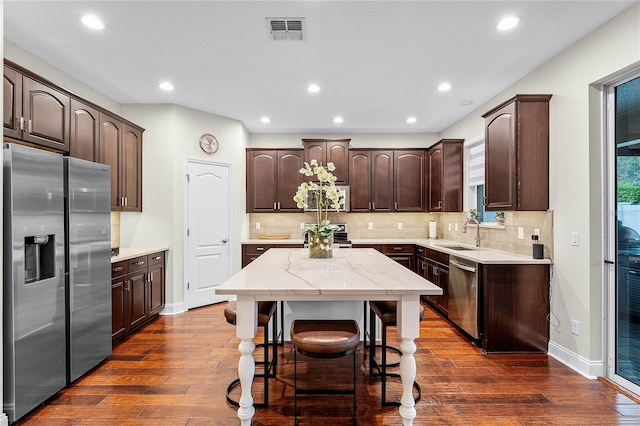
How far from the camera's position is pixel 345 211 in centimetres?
549

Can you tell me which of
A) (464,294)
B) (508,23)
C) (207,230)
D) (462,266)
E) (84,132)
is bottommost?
(464,294)

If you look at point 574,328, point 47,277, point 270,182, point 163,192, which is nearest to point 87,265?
point 47,277

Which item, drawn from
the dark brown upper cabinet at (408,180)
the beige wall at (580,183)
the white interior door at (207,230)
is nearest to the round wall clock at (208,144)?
the white interior door at (207,230)

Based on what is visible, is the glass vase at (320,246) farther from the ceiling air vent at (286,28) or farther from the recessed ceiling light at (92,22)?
the recessed ceiling light at (92,22)

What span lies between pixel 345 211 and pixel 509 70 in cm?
301

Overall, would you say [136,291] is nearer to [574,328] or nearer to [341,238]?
[341,238]

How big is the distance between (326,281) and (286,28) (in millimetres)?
2002

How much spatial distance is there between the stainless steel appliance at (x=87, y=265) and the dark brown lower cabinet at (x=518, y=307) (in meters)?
3.48

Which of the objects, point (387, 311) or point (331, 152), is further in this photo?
point (331, 152)

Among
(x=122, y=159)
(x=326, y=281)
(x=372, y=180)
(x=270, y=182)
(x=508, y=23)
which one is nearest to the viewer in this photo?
(x=326, y=281)

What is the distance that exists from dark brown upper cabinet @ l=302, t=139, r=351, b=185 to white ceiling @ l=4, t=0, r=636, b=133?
3.73ft

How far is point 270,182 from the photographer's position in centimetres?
544

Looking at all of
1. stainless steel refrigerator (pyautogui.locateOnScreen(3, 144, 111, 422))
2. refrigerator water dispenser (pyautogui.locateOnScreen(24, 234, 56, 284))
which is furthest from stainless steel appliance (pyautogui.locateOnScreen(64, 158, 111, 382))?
refrigerator water dispenser (pyautogui.locateOnScreen(24, 234, 56, 284))

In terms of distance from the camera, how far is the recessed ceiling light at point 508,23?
95.2 inches
